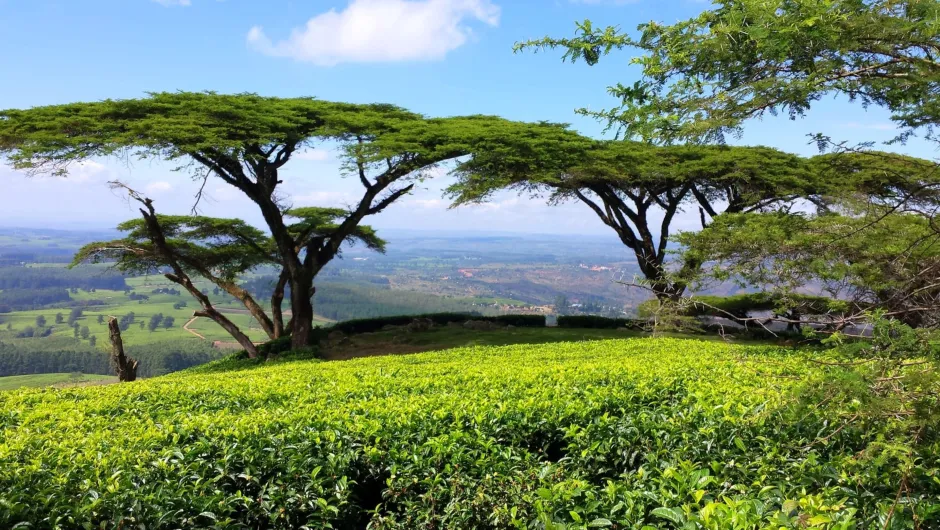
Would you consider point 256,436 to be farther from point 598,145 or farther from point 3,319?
point 3,319

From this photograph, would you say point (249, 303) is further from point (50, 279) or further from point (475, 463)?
point (50, 279)

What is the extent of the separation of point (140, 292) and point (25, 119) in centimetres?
11480

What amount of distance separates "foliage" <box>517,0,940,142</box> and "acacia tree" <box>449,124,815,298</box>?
440 inches

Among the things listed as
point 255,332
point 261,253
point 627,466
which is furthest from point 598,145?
point 255,332

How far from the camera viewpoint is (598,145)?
19.8 m

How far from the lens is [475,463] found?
3.77 metres

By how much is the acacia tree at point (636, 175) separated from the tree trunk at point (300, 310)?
6015 mm

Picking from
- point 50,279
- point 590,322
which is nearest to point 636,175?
point 590,322

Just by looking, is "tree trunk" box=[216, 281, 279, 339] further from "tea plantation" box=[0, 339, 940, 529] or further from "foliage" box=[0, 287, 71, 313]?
"foliage" box=[0, 287, 71, 313]

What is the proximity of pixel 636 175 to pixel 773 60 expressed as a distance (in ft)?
53.5

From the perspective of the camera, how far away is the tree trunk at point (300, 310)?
18.0 meters

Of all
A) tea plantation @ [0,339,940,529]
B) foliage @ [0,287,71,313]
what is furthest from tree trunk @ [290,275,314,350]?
foliage @ [0,287,71,313]

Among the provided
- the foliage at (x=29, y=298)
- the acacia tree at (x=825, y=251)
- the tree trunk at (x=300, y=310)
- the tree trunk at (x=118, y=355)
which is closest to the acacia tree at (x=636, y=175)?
the acacia tree at (x=825, y=251)

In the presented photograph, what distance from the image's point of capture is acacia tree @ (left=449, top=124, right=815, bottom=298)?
54.2ft
